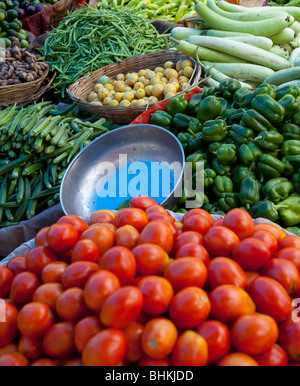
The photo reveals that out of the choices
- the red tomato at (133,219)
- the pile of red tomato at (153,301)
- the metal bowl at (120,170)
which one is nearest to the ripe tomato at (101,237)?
the pile of red tomato at (153,301)

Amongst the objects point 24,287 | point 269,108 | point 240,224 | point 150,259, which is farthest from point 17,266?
point 269,108

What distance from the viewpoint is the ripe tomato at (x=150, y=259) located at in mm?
1277

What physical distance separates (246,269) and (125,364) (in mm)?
592

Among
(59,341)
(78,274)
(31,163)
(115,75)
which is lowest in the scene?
(31,163)

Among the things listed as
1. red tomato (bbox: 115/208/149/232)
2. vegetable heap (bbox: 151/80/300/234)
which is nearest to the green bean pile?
vegetable heap (bbox: 151/80/300/234)

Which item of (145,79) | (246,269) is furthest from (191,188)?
(145,79)

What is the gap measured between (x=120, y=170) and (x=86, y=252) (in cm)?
160

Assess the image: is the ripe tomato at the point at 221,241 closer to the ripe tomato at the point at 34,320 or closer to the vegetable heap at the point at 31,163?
the ripe tomato at the point at 34,320

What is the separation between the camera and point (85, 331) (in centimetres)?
110

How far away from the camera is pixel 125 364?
3.74 feet

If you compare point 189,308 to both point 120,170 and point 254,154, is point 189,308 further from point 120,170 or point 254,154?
point 120,170

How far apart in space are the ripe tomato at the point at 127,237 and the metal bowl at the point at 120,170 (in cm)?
101

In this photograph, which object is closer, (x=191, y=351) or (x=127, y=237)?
(x=191, y=351)

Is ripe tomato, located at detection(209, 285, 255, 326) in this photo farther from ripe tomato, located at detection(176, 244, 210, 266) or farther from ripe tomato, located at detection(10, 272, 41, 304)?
ripe tomato, located at detection(10, 272, 41, 304)
